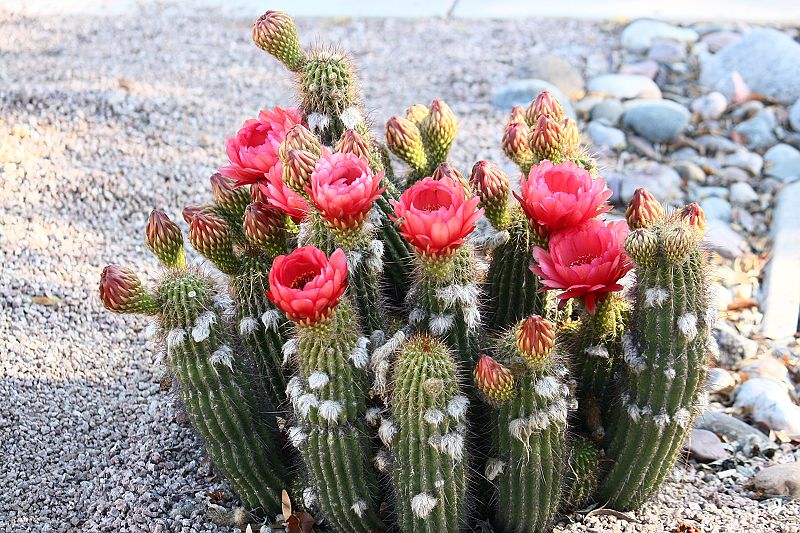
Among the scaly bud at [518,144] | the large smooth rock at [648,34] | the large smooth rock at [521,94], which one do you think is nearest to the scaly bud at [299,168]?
the scaly bud at [518,144]

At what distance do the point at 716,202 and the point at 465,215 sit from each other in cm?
306

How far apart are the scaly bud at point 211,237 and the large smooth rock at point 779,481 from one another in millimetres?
1637

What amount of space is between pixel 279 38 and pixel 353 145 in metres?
0.41

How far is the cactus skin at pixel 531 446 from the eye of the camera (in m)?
1.96

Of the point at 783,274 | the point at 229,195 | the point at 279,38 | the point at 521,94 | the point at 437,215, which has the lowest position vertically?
the point at 783,274

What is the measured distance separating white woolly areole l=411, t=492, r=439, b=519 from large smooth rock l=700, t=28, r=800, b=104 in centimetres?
426

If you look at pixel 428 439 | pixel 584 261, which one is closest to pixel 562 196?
pixel 584 261

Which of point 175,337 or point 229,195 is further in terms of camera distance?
point 229,195

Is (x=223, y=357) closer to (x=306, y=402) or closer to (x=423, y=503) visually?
(x=306, y=402)

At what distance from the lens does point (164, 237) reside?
7.09 ft

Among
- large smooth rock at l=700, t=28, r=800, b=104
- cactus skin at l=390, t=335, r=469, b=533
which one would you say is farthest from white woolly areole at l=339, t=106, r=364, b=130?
large smooth rock at l=700, t=28, r=800, b=104

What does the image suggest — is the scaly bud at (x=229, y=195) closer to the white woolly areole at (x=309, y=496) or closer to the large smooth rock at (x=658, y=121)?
the white woolly areole at (x=309, y=496)

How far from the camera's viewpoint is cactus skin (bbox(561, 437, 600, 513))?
2.23 m

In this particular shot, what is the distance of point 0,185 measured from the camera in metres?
3.86
